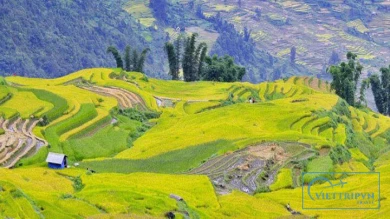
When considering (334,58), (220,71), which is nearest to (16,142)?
(220,71)

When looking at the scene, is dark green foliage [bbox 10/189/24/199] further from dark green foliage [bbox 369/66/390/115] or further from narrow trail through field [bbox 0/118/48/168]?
dark green foliage [bbox 369/66/390/115]

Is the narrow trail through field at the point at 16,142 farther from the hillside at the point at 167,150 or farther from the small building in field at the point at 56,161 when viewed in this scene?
the small building in field at the point at 56,161

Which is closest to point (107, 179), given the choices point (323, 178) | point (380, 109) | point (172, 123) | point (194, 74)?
point (323, 178)

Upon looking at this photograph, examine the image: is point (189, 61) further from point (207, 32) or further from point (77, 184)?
point (207, 32)

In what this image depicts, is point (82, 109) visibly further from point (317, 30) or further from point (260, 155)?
point (317, 30)

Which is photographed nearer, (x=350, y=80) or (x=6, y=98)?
(x=6, y=98)

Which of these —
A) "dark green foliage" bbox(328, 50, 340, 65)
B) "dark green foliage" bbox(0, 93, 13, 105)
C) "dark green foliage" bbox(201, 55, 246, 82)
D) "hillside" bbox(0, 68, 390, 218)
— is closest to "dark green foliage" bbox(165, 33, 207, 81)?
"dark green foliage" bbox(201, 55, 246, 82)

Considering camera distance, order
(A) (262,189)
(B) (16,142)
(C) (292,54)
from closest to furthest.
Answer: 1. (A) (262,189)
2. (B) (16,142)
3. (C) (292,54)
